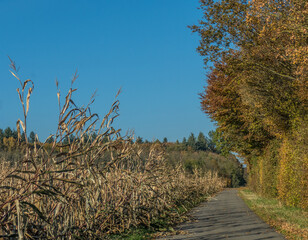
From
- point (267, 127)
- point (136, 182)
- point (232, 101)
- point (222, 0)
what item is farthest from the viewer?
point (232, 101)

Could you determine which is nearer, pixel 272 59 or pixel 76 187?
pixel 76 187

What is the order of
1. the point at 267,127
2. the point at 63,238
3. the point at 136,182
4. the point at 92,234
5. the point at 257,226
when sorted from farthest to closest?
1. the point at 267,127
2. the point at 257,226
3. the point at 136,182
4. the point at 92,234
5. the point at 63,238

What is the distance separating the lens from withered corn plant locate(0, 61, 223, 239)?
4.79 meters

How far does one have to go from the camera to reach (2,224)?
15.9 ft

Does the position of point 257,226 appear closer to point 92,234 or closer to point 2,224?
point 92,234

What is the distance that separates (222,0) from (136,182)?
908 centimetres

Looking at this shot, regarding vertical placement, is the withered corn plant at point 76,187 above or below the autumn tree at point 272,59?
below

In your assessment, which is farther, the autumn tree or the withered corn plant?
the autumn tree

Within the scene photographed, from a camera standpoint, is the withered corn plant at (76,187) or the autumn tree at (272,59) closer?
the withered corn plant at (76,187)

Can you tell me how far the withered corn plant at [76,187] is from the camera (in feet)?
15.7

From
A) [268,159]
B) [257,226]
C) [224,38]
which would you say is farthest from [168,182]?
[268,159]

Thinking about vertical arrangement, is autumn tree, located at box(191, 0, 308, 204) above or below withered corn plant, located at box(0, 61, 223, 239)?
above

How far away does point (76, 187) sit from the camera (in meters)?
6.53

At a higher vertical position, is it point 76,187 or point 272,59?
point 272,59
